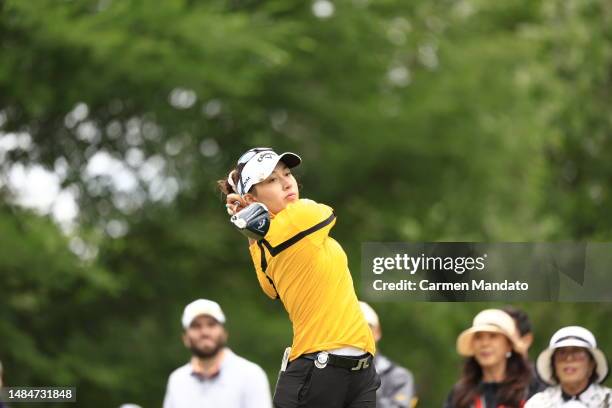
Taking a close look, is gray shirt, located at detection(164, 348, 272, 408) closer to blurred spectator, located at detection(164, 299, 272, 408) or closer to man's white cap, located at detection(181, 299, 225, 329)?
blurred spectator, located at detection(164, 299, 272, 408)

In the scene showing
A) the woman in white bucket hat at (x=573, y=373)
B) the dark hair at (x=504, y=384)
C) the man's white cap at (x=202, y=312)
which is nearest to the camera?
the woman in white bucket hat at (x=573, y=373)

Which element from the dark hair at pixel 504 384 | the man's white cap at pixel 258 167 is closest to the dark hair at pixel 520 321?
the dark hair at pixel 504 384

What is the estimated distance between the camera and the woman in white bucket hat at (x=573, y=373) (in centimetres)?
773

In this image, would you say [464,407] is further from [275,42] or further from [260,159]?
[275,42]

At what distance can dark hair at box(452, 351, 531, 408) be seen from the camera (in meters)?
8.50

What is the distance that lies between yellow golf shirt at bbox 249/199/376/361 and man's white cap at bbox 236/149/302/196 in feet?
0.61

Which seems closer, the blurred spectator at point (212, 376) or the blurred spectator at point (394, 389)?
the blurred spectator at point (212, 376)

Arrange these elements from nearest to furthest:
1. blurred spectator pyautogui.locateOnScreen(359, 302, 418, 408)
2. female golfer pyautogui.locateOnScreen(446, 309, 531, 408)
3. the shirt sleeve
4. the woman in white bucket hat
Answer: the woman in white bucket hat → female golfer pyautogui.locateOnScreen(446, 309, 531, 408) → the shirt sleeve → blurred spectator pyautogui.locateOnScreen(359, 302, 418, 408)

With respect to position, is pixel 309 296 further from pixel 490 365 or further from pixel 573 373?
pixel 490 365

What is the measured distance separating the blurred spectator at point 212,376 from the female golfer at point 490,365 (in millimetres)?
1176

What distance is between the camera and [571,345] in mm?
7840

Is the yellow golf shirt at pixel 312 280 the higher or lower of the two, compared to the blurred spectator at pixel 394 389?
lower

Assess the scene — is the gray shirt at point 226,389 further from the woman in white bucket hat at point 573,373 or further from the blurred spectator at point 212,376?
the woman in white bucket hat at point 573,373

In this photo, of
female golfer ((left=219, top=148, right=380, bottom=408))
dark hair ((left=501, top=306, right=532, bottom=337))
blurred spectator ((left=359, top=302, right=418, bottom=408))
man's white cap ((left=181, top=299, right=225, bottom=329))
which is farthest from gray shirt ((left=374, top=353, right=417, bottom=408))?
female golfer ((left=219, top=148, right=380, bottom=408))
